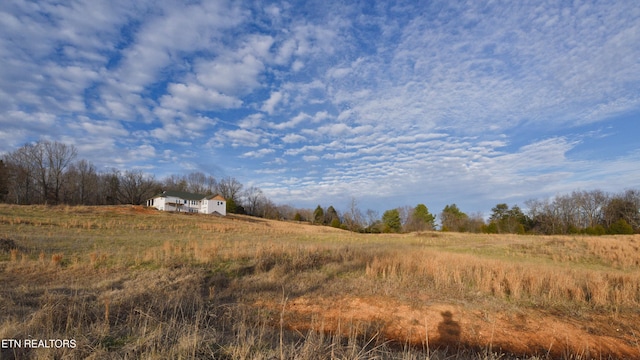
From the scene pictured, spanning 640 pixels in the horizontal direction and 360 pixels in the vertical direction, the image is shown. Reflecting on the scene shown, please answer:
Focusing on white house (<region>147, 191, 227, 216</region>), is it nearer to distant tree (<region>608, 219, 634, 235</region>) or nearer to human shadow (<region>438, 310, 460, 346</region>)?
human shadow (<region>438, 310, 460, 346</region>)

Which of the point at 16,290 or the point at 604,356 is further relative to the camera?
the point at 16,290

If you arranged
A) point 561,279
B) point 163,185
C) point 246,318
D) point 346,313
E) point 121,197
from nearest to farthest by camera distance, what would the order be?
1. point 246,318
2. point 346,313
3. point 561,279
4. point 121,197
5. point 163,185

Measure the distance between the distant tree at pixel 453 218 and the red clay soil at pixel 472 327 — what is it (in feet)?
219

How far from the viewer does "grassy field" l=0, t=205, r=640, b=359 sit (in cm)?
443

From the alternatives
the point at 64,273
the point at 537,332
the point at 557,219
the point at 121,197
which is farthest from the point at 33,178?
the point at 557,219

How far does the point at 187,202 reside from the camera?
71000mm

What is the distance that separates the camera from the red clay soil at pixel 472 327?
6902 millimetres

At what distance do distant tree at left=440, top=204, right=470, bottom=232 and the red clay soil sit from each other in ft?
219

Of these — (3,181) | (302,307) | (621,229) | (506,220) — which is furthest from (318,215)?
(302,307)

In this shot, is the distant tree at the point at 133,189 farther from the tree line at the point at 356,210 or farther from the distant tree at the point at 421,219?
the distant tree at the point at 421,219

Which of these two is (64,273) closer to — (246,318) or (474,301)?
(246,318)

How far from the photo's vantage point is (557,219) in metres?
70.1

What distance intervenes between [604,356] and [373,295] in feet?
17.3

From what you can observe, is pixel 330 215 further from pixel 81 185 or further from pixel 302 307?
pixel 302 307
